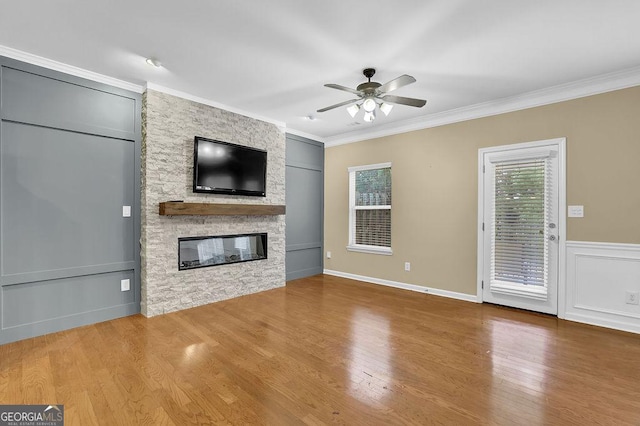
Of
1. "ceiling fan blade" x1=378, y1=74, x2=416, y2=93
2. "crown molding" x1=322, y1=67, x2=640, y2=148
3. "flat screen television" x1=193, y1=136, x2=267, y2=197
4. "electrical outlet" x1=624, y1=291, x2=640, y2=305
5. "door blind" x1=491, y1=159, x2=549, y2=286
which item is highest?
"crown molding" x1=322, y1=67, x2=640, y2=148

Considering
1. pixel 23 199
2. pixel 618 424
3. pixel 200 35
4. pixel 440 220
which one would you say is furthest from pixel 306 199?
pixel 618 424

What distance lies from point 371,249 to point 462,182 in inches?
75.0

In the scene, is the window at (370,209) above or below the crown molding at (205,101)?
below

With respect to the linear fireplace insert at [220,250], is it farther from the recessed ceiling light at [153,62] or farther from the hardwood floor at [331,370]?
the recessed ceiling light at [153,62]

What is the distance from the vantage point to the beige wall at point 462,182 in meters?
3.24

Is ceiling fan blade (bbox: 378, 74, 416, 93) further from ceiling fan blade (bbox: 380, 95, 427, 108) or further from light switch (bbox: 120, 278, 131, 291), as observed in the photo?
light switch (bbox: 120, 278, 131, 291)

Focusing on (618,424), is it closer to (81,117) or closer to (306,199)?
(306,199)

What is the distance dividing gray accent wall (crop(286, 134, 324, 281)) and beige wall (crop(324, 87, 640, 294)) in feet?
0.69

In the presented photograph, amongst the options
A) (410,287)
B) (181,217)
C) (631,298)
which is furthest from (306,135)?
(631,298)

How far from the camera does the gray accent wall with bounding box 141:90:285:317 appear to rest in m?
3.56

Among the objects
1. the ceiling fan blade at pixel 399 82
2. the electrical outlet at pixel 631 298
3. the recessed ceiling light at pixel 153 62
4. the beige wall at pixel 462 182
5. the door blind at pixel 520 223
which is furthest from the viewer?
the door blind at pixel 520 223

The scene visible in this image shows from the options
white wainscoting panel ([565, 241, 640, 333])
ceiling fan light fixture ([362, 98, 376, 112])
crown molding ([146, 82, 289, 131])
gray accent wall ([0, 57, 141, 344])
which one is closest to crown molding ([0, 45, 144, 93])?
gray accent wall ([0, 57, 141, 344])

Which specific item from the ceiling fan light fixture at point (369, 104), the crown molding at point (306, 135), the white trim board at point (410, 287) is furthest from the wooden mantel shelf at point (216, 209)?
the ceiling fan light fixture at point (369, 104)

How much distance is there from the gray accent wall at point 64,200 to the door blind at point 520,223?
15.3ft
